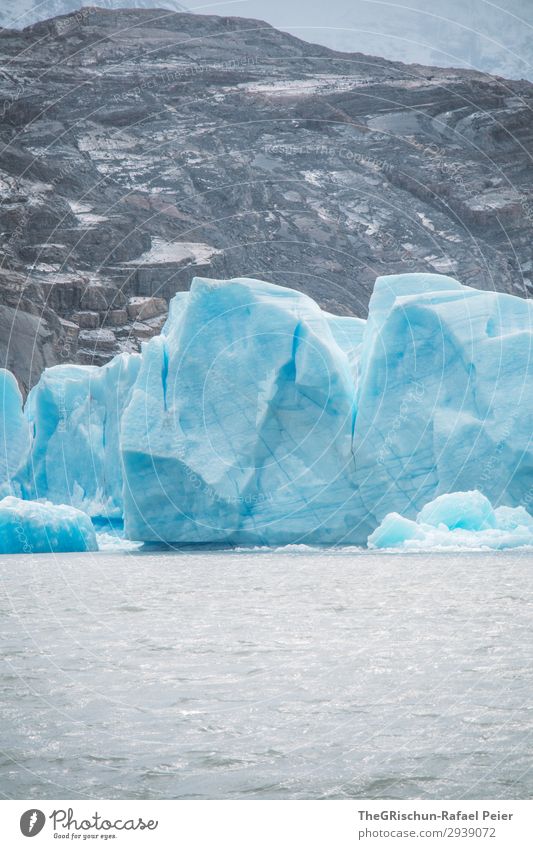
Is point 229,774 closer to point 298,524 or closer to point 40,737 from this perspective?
point 40,737

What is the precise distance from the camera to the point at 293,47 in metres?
76.8

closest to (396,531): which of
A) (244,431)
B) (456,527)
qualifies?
(456,527)

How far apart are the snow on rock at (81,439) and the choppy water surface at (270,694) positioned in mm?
12565

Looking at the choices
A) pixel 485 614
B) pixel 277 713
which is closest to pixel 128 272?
pixel 485 614

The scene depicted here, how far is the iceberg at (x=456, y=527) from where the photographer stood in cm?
1731

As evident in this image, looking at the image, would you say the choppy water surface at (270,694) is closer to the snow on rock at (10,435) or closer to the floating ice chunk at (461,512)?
the floating ice chunk at (461,512)

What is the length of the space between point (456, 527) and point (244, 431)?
Answer: 4.21m

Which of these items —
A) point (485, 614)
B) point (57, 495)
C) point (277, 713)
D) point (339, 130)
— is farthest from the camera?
point (339, 130)

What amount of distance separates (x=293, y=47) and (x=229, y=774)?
255 feet

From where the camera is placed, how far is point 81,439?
84.5 ft

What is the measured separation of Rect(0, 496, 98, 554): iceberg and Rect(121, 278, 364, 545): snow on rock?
1.39 metres
